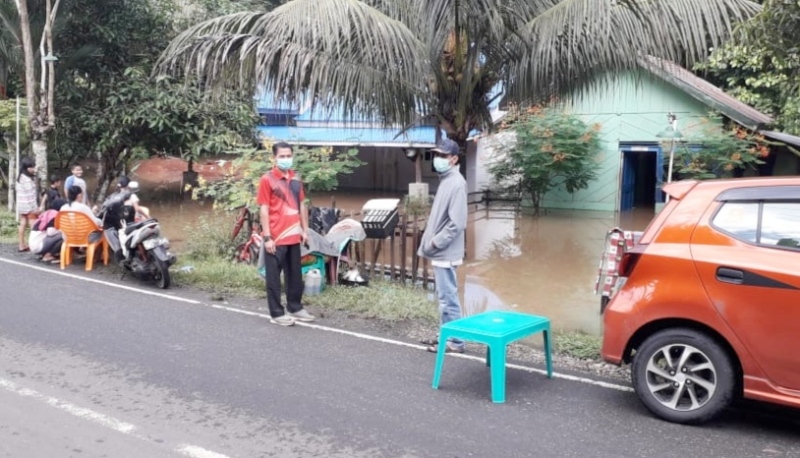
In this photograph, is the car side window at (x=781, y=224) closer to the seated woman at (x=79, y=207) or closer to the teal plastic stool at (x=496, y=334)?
the teal plastic stool at (x=496, y=334)

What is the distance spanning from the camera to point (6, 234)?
12.8m

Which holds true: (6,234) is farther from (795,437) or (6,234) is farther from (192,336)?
(795,437)

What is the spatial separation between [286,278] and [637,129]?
1445cm

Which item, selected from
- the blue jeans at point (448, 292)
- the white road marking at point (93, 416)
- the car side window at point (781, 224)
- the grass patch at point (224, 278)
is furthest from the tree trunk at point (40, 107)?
the car side window at point (781, 224)

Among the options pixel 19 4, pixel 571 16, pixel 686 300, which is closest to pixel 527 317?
pixel 686 300

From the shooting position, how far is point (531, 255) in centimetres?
1412

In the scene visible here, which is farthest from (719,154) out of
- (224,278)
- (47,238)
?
(47,238)

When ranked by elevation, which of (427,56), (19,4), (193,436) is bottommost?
(193,436)

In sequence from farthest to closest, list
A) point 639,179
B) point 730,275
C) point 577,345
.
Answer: point 639,179, point 577,345, point 730,275

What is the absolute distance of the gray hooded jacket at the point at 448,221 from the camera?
19.2 ft

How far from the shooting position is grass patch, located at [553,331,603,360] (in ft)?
20.2

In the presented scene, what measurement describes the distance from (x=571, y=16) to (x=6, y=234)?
10.6 m

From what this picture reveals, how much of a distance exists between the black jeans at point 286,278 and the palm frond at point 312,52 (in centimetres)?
324

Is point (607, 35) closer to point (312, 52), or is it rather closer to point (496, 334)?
point (312, 52)
